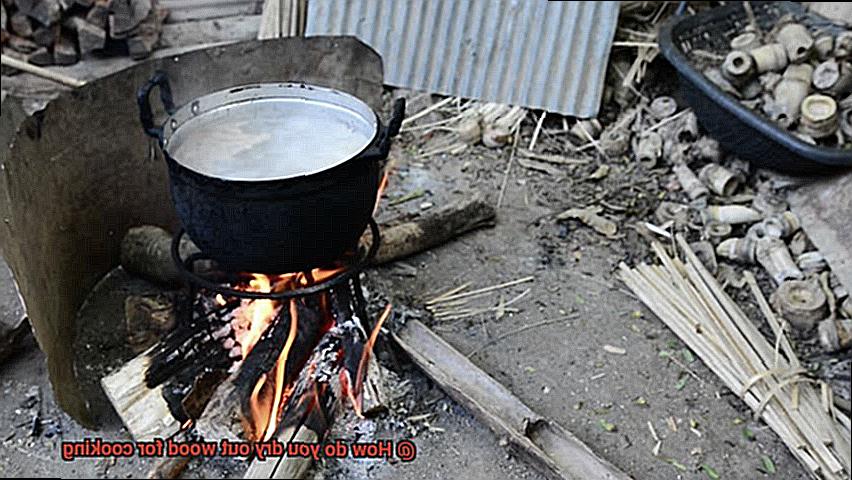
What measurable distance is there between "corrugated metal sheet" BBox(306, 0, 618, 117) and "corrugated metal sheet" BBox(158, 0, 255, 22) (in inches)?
14.1

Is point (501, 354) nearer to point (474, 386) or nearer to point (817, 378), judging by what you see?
point (474, 386)

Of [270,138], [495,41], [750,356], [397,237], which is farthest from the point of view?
[495,41]

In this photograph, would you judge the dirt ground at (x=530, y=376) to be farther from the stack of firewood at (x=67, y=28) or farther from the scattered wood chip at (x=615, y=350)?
the stack of firewood at (x=67, y=28)

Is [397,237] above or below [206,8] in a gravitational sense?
below

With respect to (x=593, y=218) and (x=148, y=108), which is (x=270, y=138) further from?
(x=593, y=218)

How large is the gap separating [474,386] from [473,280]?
665 millimetres

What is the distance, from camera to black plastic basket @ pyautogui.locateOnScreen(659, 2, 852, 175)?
3074 millimetres

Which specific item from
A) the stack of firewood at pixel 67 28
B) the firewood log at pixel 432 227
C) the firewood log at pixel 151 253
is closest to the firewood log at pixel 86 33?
the stack of firewood at pixel 67 28

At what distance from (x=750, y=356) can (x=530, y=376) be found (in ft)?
2.11

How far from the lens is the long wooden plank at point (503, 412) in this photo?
7.17 ft

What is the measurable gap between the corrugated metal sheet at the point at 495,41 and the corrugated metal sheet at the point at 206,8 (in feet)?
1.18

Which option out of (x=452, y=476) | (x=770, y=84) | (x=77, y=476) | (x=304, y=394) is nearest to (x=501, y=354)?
(x=452, y=476)

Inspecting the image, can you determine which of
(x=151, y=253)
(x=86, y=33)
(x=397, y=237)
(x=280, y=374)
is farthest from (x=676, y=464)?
(x=86, y=33)

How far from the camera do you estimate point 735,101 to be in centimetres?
323
